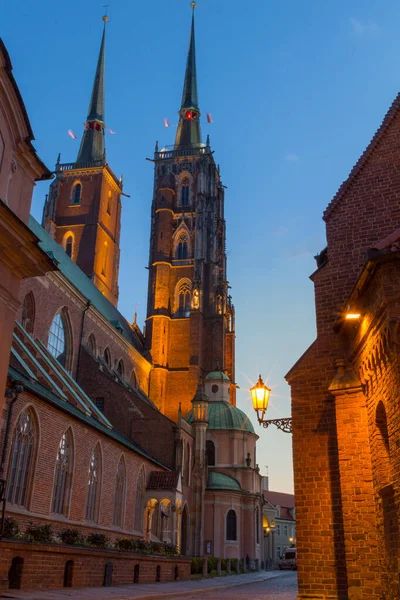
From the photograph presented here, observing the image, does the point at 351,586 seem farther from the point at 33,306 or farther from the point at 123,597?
the point at 33,306

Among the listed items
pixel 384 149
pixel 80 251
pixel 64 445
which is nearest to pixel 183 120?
pixel 80 251

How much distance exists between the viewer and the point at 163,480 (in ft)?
112

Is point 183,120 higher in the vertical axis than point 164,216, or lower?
higher

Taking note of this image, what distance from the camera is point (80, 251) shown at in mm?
58031

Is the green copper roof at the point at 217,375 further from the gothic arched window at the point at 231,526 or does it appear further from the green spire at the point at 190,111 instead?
the green spire at the point at 190,111

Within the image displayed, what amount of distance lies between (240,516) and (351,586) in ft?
123

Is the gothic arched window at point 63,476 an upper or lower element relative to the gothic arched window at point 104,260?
lower

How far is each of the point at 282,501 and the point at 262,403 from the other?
101793 millimetres

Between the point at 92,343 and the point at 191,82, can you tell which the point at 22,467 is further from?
the point at 191,82

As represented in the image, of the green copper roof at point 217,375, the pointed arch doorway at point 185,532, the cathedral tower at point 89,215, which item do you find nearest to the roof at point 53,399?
the pointed arch doorway at point 185,532

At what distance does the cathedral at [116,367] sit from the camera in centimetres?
1950

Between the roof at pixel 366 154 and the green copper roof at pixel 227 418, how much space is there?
38861mm

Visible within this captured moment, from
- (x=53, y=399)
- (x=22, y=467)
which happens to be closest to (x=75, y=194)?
(x=53, y=399)

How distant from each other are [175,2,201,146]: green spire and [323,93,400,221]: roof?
2219 inches
